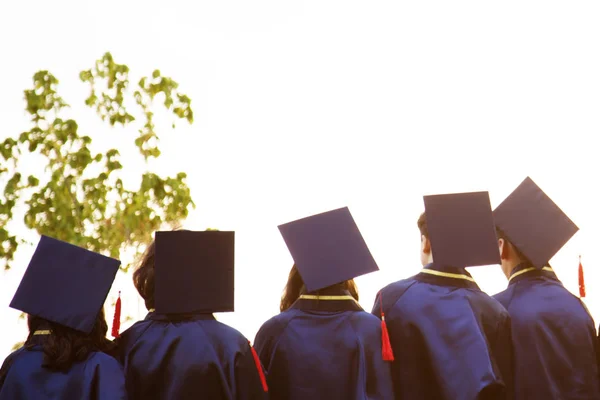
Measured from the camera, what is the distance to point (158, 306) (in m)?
4.56

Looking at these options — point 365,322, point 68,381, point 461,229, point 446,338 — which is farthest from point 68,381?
point 461,229

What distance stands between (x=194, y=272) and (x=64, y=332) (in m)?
0.78

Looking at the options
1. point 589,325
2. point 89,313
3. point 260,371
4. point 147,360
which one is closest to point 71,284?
point 89,313

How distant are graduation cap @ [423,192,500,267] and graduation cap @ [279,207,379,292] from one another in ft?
1.36

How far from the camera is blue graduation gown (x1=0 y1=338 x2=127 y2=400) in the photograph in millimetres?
4191

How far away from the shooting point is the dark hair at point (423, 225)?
208 inches

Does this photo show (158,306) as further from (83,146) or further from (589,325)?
(83,146)

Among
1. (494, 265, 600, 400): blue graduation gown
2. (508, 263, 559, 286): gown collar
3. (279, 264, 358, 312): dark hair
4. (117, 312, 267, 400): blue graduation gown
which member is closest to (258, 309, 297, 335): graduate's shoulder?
(279, 264, 358, 312): dark hair

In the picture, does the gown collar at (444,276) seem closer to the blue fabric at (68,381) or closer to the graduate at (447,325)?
the graduate at (447,325)

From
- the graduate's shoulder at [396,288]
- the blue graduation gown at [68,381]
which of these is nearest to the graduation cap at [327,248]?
the graduate's shoulder at [396,288]

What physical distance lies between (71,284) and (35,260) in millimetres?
233

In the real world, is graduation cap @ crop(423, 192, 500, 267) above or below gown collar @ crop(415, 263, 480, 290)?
above

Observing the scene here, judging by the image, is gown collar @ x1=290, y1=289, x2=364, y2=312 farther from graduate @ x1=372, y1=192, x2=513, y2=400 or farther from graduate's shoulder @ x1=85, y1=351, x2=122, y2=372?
graduate's shoulder @ x1=85, y1=351, x2=122, y2=372

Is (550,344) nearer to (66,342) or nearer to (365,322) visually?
(365,322)
